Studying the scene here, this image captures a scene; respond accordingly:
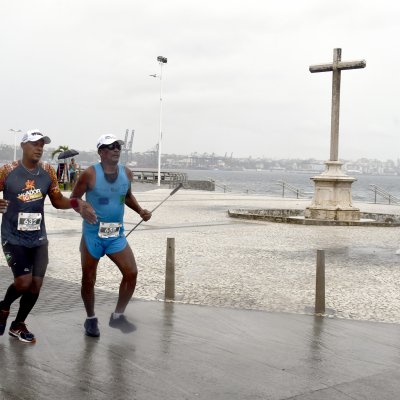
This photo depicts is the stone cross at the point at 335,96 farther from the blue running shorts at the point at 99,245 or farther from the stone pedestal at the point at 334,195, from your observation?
the blue running shorts at the point at 99,245

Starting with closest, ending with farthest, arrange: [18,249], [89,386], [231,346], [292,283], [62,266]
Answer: [89,386] → [18,249] → [231,346] → [292,283] → [62,266]

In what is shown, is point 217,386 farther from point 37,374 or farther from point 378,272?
point 378,272

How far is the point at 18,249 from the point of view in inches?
190

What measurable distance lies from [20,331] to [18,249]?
2.35ft

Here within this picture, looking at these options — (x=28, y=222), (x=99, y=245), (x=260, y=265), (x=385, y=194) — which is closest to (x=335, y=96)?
(x=260, y=265)

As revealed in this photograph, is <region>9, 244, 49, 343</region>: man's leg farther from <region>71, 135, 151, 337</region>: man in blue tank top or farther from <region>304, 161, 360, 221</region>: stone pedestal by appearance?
<region>304, 161, 360, 221</region>: stone pedestal

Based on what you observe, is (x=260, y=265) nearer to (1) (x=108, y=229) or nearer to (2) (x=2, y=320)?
(1) (x=108, y=229)

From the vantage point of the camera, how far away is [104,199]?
17.0 feet

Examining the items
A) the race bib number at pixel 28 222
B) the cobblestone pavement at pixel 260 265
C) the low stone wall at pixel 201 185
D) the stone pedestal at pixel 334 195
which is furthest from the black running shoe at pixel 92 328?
the low stone wall at pixel 201 185

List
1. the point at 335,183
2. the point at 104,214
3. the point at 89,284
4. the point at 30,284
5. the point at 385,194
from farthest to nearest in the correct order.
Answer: the point at 385,194
the point at 335,183
the point at 89,284
the point at 104,214
the point at 30,284

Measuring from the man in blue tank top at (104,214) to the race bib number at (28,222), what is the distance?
0.39 m

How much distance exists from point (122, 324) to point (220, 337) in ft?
3.03

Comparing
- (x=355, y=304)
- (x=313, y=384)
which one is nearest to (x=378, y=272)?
(x=355, y=304)

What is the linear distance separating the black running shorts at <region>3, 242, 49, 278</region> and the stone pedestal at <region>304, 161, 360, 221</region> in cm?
1455
